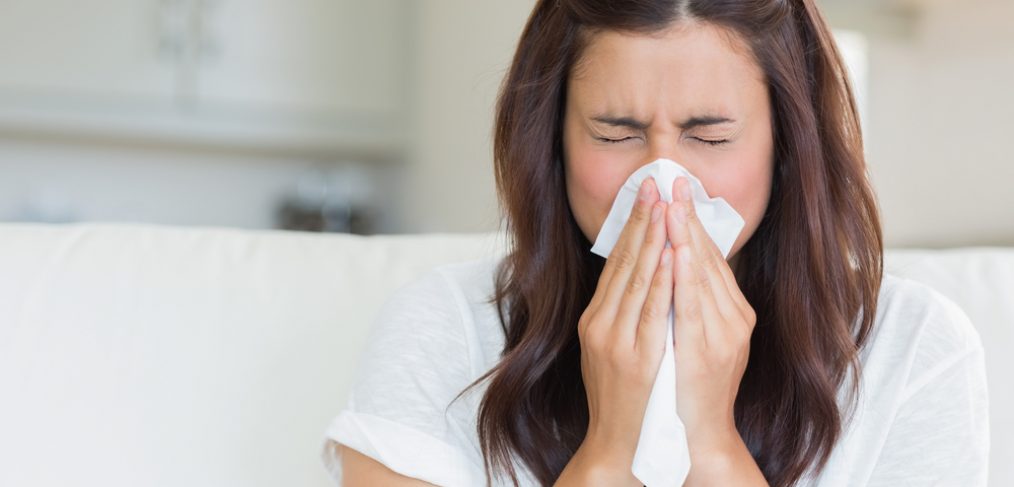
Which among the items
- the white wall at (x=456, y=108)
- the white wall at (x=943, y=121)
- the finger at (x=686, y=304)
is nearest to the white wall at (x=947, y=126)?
the white wall at (x=943, y=121)

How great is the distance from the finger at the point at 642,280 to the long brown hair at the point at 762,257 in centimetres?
14

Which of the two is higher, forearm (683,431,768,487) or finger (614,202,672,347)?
finger (614,202,672,347)

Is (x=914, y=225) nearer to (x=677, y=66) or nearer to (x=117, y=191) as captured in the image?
(x=677, y=66)

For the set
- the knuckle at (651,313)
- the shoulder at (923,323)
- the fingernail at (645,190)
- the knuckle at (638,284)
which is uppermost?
the fingernail at (645,190)

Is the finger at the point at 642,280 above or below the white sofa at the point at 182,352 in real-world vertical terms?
above

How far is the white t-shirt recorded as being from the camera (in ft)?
3.19

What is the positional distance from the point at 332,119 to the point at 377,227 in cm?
46

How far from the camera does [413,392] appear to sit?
1.00m

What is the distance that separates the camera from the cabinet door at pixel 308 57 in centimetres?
353

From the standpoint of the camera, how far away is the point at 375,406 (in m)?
0.99

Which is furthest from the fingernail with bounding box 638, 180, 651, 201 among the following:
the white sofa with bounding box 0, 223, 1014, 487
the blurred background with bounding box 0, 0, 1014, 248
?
the blurred background with bounding box 0, 0, 1014, 248

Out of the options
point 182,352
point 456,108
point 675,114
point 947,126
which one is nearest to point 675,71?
point 675,114

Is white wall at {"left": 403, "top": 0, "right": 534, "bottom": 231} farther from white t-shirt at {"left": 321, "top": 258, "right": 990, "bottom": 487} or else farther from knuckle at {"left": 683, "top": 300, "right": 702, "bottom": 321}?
knuckle at {"left": 683, "top": 300, "right": 702, "bottom": 321}

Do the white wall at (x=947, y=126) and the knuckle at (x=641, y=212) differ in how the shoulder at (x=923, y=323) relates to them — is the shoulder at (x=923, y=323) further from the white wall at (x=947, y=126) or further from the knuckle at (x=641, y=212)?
the white wall at (x=947, y=126)
